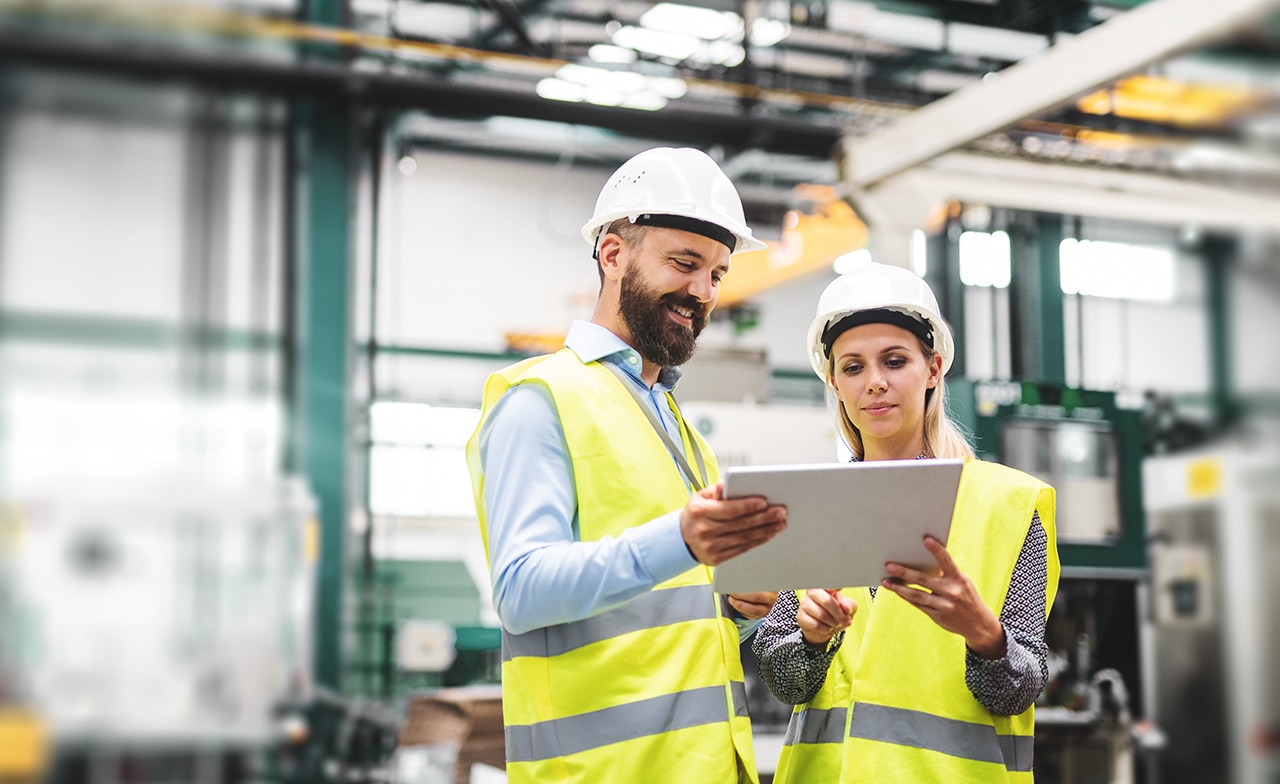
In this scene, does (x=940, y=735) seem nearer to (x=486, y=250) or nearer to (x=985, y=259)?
(x=985, y=259)

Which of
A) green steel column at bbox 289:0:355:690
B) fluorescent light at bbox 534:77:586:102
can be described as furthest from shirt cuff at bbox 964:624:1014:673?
green steel column at bbox 289:0:355:690

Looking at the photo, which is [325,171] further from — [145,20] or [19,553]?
[19,553]

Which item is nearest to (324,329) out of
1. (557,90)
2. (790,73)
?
(557,90)

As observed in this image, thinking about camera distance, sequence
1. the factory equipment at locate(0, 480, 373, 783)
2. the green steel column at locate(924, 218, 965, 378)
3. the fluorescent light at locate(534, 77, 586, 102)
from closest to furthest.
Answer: the fluorescent light at locate(534, 77, 586, 102), the factory equipment at locate(0, 480, 373, 783), the green steel column at locate(924, 218, 965, 378)

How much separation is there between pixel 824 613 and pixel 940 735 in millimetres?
267

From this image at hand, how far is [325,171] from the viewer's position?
671 cm

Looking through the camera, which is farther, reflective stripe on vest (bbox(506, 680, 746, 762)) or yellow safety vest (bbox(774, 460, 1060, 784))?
yellow safety vest (bbox(774, 460, 1060, 784))

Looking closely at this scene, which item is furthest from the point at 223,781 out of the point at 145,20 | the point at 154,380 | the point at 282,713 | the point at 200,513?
the point at 145,20

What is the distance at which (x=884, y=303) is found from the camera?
2148mm

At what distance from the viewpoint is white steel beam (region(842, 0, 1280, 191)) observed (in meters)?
4.64

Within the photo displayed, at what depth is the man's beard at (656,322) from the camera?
204cm

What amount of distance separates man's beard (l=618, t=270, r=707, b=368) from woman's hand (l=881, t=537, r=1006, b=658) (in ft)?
1.66

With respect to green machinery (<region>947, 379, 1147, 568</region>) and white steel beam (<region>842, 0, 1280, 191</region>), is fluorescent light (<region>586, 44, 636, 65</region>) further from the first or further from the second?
green machinery (<region>947, 379, 1147, 568</region>)

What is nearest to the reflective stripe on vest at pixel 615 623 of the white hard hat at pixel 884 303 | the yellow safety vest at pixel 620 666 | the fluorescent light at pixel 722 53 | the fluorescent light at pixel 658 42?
the yellow safety vest at pixel 620 666
